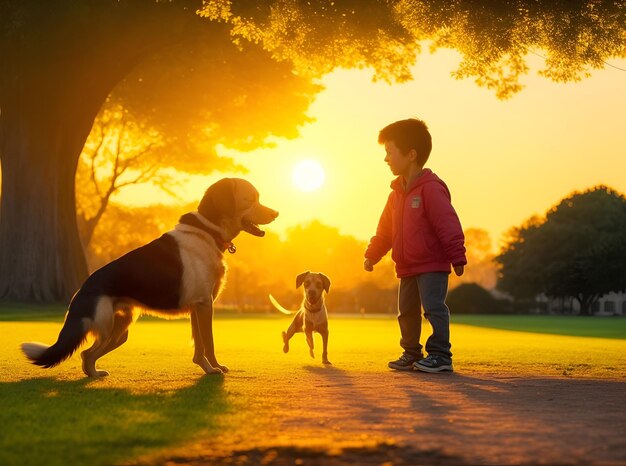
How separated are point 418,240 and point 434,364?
4.14ft

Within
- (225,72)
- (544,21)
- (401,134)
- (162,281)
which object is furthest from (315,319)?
(225,72)

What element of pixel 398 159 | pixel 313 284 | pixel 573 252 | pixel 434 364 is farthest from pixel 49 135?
→ pixel 573 252

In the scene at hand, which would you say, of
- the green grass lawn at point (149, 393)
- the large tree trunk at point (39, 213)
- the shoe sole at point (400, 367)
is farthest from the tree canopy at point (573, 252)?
the shoe sole at point (400, 367)

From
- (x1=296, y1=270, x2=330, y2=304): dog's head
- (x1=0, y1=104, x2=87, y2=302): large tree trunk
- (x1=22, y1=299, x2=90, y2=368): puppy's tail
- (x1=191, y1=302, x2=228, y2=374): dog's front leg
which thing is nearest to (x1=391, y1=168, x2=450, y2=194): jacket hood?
(x1=296, y1=270, x2=330, y2=304): dog's head

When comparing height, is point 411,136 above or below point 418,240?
above

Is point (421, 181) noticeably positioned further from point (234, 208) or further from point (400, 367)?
point (234, 208)

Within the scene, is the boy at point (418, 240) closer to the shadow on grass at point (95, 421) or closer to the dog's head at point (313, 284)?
the dog's head at point (313, 284)

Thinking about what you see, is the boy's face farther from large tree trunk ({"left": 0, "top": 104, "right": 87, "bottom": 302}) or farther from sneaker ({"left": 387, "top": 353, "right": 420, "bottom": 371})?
large tree trunk ({"left": 0, "top": 104, "right": 87, "bottom": 302})

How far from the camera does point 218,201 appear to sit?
8.05 meters

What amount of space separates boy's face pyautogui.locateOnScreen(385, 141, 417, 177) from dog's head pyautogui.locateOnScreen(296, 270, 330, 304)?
2.04m

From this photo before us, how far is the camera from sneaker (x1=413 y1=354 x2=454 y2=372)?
8.60m

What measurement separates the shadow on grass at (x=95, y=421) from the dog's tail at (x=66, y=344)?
26 cm

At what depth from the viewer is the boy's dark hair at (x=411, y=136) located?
9.07 m

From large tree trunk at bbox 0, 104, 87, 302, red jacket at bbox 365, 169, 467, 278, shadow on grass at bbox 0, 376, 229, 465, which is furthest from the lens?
large tree trunk at bbox 0, 104, 87, 302
